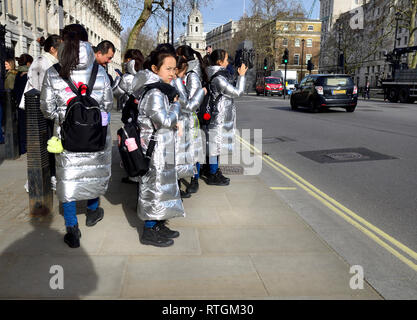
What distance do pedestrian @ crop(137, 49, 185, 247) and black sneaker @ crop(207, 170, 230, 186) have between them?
227cm

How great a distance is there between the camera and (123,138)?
3398 mm

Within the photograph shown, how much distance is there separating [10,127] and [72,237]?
16.1ft

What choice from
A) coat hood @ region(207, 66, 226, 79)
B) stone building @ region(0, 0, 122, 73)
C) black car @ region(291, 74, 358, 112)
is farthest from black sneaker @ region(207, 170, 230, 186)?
black car @ region(291, 74, 358, 112)

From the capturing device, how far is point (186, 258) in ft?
10.9

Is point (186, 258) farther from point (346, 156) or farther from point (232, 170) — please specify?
point (346, 156)

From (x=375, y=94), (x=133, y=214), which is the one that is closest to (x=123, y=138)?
(x=133, y=214)

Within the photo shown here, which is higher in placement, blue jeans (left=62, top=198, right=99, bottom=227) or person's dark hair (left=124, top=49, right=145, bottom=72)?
person's dark hair (left=124, top=49, right=145, bottom=72)

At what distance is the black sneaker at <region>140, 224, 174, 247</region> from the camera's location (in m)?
3.55

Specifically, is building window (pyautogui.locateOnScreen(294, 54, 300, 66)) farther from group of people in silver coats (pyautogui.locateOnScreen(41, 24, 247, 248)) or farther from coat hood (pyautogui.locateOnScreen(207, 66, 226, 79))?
group of people in silver coats (pyautogui.locateOnScreen(41, 24, 247, 248))

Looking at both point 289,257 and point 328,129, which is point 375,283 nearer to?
point 289,257

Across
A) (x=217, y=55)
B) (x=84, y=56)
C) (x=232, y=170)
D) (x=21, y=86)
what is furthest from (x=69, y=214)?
(x=21, y=86)

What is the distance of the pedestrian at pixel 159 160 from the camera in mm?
3436
